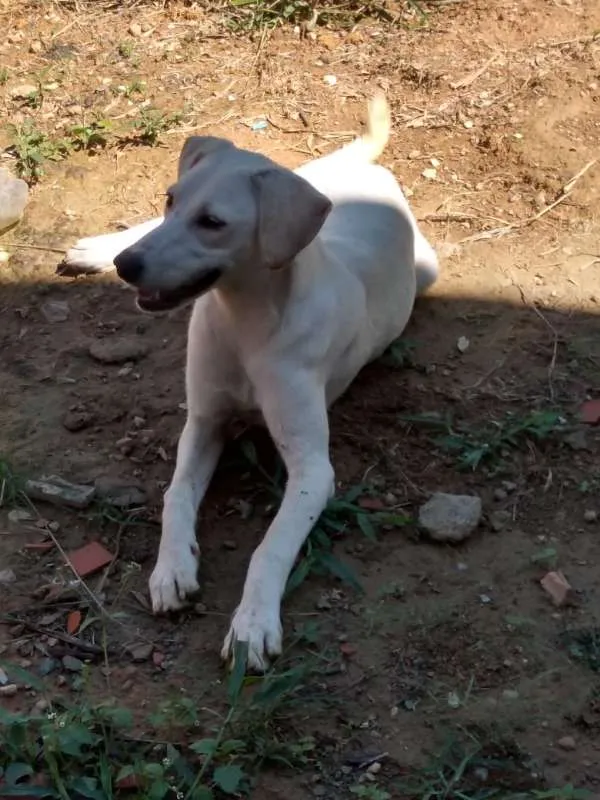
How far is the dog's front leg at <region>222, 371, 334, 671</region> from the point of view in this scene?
2.90 metres

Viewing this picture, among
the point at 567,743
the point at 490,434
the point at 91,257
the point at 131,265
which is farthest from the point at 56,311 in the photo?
the point at 567,743

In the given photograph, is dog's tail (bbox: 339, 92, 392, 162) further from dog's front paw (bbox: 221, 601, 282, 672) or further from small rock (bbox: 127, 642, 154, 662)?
small rock (bbox: 127, 642, 154, 662)

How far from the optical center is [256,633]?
2.89 meters

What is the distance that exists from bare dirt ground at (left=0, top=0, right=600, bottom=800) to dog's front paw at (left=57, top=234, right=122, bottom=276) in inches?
2.5

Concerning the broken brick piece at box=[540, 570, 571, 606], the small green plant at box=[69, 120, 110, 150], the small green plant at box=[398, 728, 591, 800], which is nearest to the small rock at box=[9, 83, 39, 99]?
the small green plant at box=[69, 120, 110, 150]

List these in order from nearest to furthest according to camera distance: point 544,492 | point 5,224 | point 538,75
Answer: point 544,492, point 5,224, point 538,75

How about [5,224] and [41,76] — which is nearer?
[5,224]

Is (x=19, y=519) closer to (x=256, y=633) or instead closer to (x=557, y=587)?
(x=256, y=633)

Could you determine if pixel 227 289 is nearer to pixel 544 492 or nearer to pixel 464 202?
pixel 544 492

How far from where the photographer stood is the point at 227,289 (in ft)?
10.5

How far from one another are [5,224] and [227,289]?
1.69 m

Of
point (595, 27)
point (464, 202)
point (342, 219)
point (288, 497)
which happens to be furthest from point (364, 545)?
point (595, 27)

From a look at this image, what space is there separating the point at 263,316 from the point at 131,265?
0.45 meters

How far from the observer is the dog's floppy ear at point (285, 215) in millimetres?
3027
